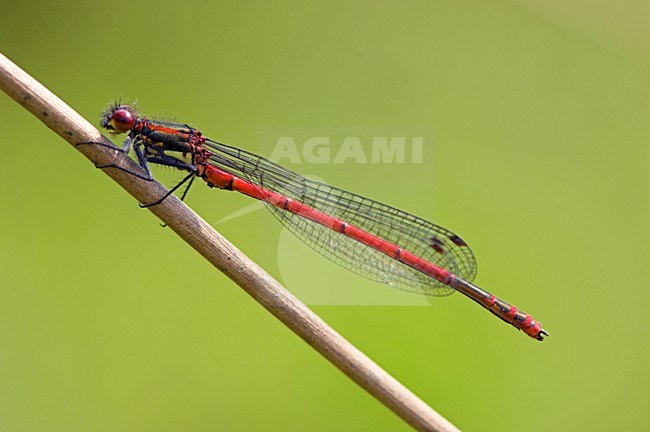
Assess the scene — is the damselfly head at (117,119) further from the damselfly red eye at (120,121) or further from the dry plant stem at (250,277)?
the dry plant stem at (250,277)

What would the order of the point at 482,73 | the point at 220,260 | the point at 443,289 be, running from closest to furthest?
the point at 220,260 → the point at 443,289 → the point at 482,73

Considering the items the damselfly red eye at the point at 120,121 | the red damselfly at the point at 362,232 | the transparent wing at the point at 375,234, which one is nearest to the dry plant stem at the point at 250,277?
the damselfly red eye at the point at 120,121

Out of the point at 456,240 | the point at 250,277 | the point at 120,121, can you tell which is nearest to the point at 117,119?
the point at 120,121

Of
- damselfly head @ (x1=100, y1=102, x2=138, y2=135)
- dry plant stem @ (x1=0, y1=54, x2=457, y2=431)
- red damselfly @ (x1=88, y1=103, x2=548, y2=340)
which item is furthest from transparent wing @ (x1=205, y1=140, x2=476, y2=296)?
dry plant stem @ (x1=0, y1=54, x2=457, y2=431)

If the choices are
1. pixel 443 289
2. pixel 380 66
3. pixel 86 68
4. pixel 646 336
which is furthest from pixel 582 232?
pixel 86 68

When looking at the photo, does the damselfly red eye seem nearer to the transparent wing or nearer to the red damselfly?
the red damselfly

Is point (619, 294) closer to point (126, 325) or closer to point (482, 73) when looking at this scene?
point (482, 73)
